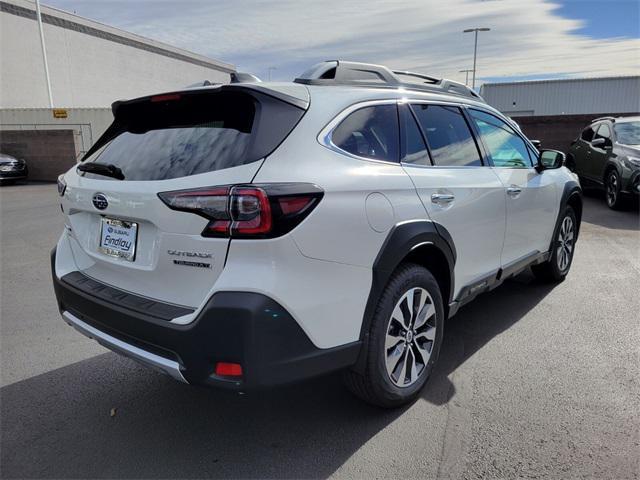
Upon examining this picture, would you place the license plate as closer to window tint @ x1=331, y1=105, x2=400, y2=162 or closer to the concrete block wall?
window tint @ x1=331, y1=105, x2=400, y2=162

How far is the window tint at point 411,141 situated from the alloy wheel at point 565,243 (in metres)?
2.56

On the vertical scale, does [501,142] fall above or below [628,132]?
above

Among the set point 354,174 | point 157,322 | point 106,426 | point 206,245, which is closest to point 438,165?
point 354,174

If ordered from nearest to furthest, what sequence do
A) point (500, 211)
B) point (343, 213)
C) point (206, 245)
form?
point (206, 245) → point (343, 213) → point (500, 211)

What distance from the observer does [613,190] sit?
9289 millimetres

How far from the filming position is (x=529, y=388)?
3.12 meters

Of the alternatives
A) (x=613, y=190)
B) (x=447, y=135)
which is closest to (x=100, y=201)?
(x=447, y=135)

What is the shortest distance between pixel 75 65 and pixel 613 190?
34.8 m

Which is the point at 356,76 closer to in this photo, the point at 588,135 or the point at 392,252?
the point at 392,252

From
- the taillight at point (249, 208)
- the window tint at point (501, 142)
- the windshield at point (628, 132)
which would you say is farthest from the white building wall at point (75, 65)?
the taillight at point (249, 208)

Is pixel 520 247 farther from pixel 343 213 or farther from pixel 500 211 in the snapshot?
pixel 343 213

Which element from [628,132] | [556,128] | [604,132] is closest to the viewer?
[628,132]

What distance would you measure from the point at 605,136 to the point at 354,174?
32.1ft

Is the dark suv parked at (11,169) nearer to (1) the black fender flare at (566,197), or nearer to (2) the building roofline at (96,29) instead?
(2) the building roofline at (96,29)
